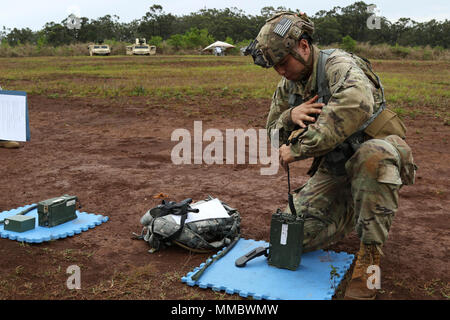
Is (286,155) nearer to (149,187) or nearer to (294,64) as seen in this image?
(294,64)

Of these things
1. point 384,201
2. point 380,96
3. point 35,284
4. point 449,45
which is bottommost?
point 35,284

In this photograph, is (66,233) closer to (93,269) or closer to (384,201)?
(93,269)

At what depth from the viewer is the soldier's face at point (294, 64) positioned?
2.82 metres

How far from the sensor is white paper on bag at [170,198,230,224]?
3338 millimetres

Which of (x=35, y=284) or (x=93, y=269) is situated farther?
(x=93, y=269)

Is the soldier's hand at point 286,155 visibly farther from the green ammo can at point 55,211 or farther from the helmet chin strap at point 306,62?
the green ammo can at point 55,211

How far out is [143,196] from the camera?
4547 millimetres

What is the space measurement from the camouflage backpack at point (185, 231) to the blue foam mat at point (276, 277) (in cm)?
20

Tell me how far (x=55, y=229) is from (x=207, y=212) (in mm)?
1321

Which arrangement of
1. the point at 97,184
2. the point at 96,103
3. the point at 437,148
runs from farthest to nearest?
the point at 96,103 < the point at 437,148 < the point at 97,184

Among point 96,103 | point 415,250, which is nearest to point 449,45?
point 96,103

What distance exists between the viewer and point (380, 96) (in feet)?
9.57

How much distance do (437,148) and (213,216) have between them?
4.58 meters

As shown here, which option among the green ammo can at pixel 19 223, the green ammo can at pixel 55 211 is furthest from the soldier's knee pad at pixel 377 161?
the green ammo can at pixel 19 223
